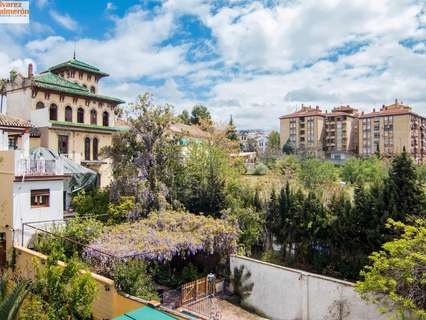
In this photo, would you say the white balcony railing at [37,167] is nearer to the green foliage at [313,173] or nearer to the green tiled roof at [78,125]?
the green tiled roof at [78,125]

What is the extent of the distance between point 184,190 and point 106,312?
11051mm

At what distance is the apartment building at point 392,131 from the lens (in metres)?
80.6

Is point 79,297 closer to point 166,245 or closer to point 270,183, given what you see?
point 166,245

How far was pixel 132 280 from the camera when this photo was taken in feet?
39.9

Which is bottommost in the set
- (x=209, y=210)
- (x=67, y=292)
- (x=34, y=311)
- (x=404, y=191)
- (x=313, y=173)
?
(x=34, y=311)

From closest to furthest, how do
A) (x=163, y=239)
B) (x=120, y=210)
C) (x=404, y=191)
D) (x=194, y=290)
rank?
(x=163, y=239)
(x=194, y=290)
(x=404, y=191)
(x=120, y=210)

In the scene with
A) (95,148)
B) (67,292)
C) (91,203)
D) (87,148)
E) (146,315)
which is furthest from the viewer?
(95,148)

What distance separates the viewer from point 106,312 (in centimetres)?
1198

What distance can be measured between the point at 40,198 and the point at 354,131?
293ft

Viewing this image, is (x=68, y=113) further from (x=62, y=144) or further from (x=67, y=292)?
(x=67, y=292)

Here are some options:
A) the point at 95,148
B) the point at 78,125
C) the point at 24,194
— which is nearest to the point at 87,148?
the point at 95,148

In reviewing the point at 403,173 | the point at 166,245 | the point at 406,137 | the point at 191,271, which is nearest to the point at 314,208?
the point at 403,173

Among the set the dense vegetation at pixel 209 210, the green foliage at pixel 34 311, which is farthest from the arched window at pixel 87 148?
the green foliage at pixel 34 311

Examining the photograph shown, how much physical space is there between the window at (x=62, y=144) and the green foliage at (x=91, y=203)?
4.16m
